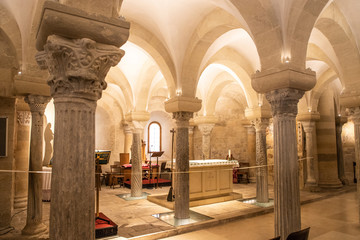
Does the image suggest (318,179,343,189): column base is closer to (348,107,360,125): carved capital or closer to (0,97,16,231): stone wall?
(348,107,360,125): carved capital

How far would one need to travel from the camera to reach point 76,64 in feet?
7.64

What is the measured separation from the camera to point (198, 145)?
53.1ft

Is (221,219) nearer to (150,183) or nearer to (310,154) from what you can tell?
(150,183)

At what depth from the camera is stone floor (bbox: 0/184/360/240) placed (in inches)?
218

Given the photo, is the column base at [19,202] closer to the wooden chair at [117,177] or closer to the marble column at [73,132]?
the wooden chair at [117,177]

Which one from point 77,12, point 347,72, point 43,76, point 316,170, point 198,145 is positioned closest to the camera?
point 77,12

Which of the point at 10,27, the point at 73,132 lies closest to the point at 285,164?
the point at 73,132

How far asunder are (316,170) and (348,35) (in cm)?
734

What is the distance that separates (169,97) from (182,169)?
2.04m

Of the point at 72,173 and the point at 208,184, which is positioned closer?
the point at 72,173

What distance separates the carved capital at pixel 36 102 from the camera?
493cm

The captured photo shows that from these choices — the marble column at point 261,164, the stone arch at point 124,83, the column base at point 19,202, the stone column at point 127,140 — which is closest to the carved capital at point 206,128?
the marble column at point 261,164

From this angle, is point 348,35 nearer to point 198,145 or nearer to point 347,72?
point 347,72

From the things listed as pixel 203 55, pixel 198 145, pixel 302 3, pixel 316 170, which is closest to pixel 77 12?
pixel 302 3
